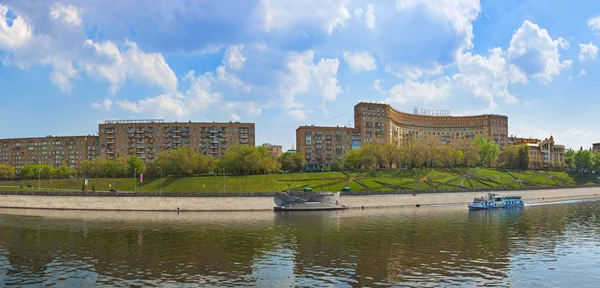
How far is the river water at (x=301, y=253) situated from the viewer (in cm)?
3475

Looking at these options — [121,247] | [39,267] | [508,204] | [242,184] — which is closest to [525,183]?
[508,204]

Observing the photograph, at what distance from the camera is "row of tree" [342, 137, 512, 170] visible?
160 meters

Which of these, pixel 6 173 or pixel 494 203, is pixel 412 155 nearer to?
pixel 494 203

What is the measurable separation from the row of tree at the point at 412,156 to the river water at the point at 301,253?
83.0 meters

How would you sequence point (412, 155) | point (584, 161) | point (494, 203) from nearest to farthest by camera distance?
point (494, 203), point (412, 155), point (584, 161)

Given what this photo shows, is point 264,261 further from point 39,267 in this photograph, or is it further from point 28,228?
point 28,228

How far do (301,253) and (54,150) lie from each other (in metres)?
184

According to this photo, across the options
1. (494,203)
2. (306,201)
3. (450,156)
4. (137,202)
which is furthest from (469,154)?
(137,202)

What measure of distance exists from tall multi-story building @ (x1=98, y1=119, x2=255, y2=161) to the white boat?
275 ft

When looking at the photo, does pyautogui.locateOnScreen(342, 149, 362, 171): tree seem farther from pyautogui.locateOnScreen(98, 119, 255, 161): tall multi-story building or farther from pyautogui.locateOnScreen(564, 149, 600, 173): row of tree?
pyautogui.locateOnScreen(564, 149, 600, 173): row of tree

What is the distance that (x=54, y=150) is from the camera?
195 meters

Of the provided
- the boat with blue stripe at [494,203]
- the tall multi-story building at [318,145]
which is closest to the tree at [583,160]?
the boat with blue stripe at [494,203]

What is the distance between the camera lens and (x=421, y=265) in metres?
39.3

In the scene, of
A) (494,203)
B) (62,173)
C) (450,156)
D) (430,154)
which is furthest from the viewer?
(450,156)
